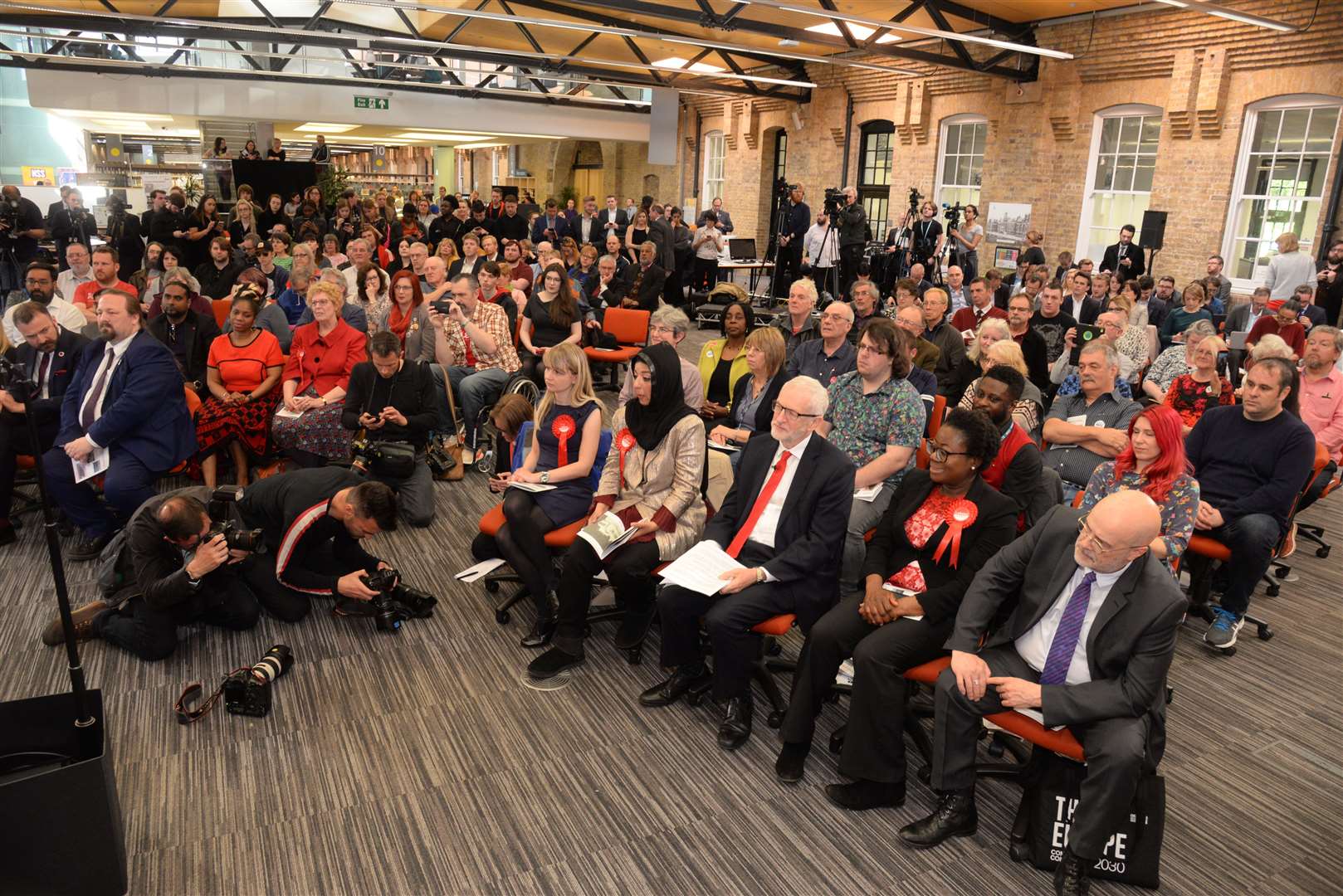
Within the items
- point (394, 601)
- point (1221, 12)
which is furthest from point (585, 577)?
point (1221, 12)

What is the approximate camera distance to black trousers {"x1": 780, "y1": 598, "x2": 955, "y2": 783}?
2.93 meters

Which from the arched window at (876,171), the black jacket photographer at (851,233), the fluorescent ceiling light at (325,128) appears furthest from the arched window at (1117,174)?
the fluorescent ceiling light at (325,128)

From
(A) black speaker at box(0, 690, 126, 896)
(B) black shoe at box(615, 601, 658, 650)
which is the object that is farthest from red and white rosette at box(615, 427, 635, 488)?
(A) black speaker at box(0, 690, 126, 896)

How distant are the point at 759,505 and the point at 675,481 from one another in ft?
1.71

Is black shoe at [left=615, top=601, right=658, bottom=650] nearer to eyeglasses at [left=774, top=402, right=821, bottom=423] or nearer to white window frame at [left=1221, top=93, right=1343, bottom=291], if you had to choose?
eyeglasses at [left=774, top=402, right=821, bottom=423]

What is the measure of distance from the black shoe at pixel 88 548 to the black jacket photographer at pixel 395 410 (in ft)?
4.57

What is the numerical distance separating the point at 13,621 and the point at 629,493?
116 inches

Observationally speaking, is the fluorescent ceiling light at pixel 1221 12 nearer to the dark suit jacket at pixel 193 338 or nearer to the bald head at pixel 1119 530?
the bald head at pixel 1119 530

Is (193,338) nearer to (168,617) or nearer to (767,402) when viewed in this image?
(168,617)

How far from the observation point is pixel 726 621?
323cm

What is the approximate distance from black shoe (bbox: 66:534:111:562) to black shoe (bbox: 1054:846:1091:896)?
4.79 meters

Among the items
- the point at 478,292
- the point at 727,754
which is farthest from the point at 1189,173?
the point at 727,754

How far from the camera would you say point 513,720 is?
3453mm

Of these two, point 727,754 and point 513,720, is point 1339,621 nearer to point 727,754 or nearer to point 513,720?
point 727,754
